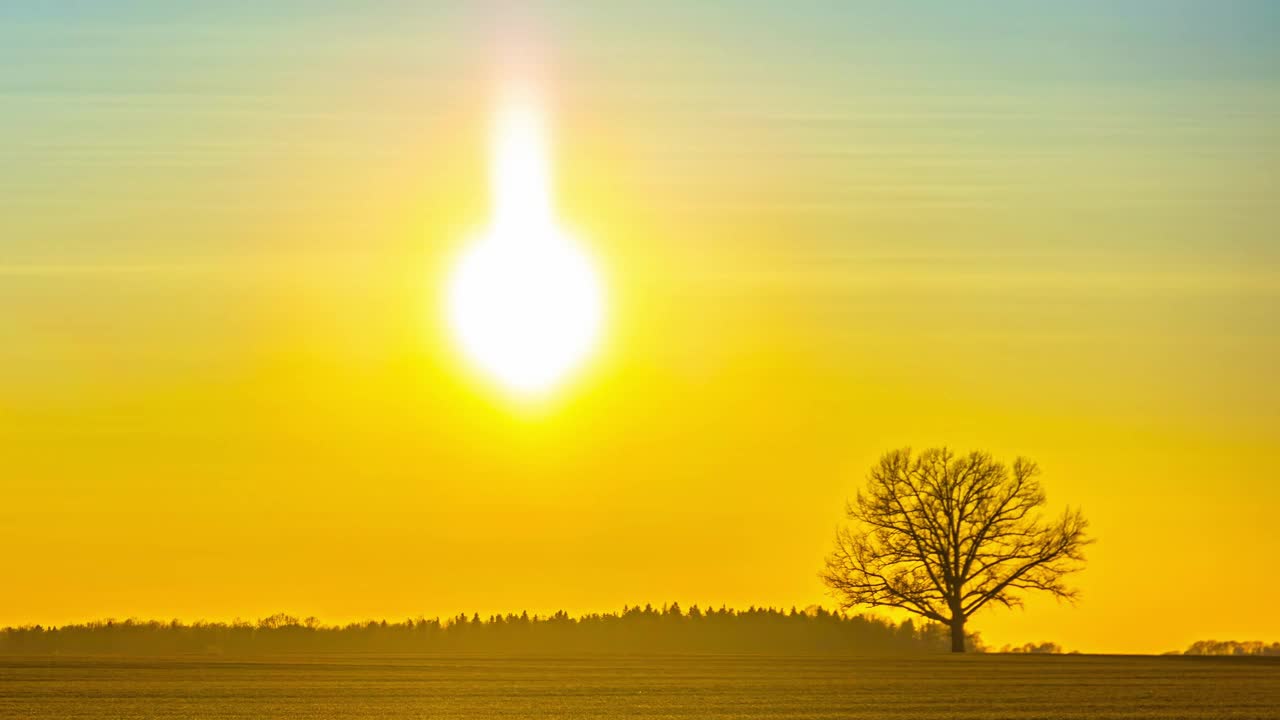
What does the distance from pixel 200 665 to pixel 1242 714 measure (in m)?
40.1

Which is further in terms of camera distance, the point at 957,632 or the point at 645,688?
the point at 957,632

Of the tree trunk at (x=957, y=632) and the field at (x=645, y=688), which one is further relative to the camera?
the tree trunk at (x=957, y=632)

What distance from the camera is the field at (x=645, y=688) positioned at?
150 feet

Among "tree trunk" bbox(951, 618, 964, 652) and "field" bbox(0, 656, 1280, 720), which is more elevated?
"tree trunk" bbox(951, 618, 964, 652)

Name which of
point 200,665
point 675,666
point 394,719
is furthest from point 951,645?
point 394,719

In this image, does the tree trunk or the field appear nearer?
the field

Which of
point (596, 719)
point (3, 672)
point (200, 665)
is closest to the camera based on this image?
point (596, 719)

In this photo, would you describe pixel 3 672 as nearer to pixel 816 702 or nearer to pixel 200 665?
pixel 200 665

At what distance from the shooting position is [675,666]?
228 ft

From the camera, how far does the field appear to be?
1802 inches

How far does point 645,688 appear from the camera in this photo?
54.6 metres

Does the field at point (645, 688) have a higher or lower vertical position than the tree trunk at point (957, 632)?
lower

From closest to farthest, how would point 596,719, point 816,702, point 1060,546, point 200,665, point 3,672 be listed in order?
point 596,719
point 816,702
point 3,672
point 200,665
point 1060,546

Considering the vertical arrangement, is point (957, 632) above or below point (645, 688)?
above
